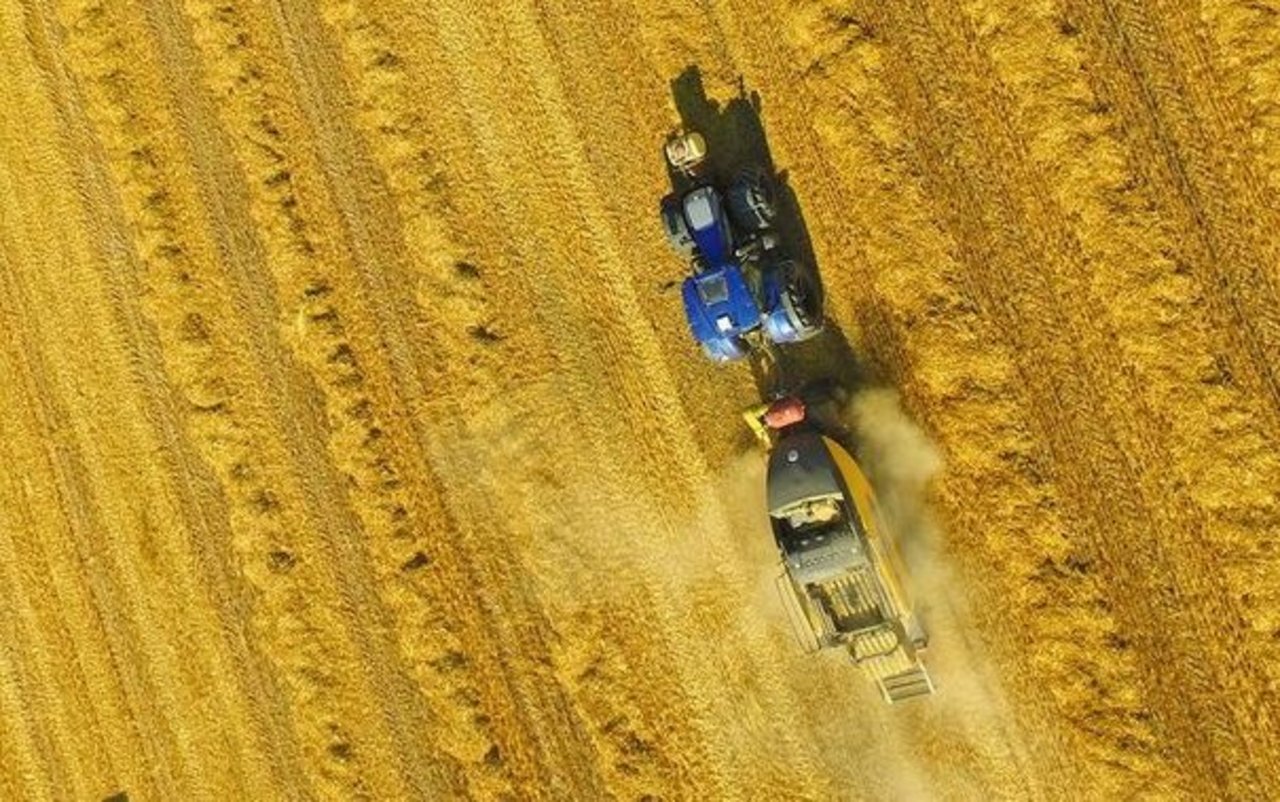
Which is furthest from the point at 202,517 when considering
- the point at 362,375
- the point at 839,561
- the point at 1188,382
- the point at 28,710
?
the point at 1188,382

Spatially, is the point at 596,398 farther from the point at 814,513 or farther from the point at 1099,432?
the point at 1099,432

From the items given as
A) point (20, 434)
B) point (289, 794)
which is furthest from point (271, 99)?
point (289, 794)

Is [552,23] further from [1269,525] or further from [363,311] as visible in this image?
[1269,525]

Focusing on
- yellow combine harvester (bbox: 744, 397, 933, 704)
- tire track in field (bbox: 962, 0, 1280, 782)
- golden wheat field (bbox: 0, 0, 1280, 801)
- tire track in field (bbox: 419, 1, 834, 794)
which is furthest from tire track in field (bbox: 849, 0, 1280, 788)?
tire track in field (bbox: 419, 1, 834, 794)

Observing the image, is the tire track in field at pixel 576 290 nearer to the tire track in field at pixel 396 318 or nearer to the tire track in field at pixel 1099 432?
the tire track in field at pixel 396 318

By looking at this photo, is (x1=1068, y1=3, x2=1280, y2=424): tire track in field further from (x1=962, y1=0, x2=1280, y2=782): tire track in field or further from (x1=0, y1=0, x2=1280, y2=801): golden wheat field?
(x1=962, y1=0, x2=1280, y2=782): tire track in field

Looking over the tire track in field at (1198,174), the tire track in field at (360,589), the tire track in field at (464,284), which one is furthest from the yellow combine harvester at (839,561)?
the tire track in field at (360,589)
